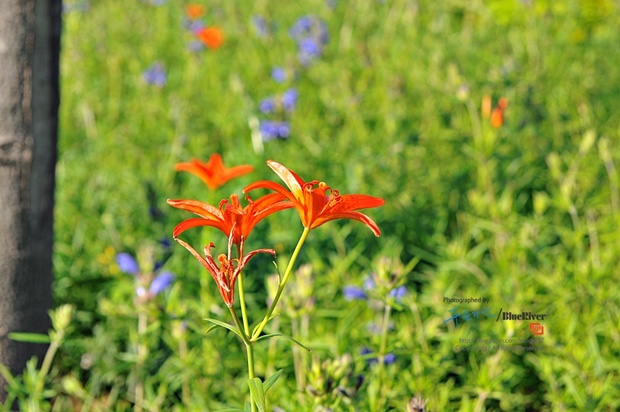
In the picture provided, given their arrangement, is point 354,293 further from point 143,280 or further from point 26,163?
point 26,163

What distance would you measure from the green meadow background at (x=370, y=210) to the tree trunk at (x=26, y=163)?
21 centimetres

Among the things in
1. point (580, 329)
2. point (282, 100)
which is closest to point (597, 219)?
point (580, 329)

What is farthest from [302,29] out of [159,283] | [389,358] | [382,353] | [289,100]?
[382,353]

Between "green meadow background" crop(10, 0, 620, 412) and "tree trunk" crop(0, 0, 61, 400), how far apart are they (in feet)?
0.69

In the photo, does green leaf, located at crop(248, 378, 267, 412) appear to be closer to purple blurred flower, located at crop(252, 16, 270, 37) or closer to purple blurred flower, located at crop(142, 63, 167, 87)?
purple blurred flower, located at crop(142, 63, 167, 87)

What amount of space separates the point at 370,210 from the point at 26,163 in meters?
1.46

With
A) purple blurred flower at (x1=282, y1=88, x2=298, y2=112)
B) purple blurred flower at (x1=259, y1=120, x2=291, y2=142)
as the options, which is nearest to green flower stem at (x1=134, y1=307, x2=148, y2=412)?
purple blurred flower at (x1=259, y1=120, x2=291, y2=142)

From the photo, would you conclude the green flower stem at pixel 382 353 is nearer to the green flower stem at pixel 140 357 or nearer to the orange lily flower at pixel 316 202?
the orange lily flower at pixel 316 202

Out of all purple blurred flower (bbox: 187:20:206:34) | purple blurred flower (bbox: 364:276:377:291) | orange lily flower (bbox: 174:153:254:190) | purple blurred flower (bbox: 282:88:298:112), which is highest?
purple blurred flower (bbox: 187:20:206:34)

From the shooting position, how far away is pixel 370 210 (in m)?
2.97

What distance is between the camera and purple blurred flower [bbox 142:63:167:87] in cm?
405

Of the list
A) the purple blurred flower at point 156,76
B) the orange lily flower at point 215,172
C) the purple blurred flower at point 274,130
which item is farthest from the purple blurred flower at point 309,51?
the orange lily flower at point 215,172

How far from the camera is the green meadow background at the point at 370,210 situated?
2.06m

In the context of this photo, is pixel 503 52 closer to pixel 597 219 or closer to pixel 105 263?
pixel 597 219
